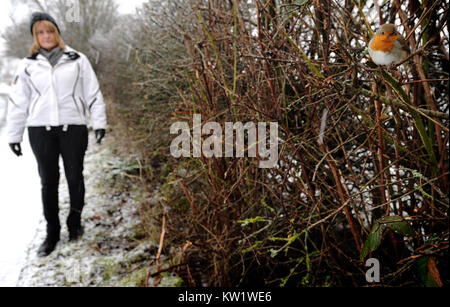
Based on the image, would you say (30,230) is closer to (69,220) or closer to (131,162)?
(69,220)

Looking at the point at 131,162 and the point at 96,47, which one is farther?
the point at 96,47

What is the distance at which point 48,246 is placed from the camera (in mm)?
2625

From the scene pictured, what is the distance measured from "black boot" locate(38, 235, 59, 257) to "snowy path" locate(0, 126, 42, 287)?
0.18 metres

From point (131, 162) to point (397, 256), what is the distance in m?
3.64

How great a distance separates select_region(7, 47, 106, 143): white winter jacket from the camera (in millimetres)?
2422

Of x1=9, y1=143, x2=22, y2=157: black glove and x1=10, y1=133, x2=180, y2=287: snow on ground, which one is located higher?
x1=9, y1=143, x2=22, y2=157: black glove

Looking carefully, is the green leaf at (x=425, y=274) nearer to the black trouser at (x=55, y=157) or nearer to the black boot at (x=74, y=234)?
the black trouser at (x=55, y=157)

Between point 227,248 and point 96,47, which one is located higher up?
point 96,47

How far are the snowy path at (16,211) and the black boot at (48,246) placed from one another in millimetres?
184

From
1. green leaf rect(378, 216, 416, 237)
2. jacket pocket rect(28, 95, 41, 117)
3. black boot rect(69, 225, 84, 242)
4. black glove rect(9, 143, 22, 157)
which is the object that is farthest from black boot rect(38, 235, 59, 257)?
green leaf rect(378, 216, 416, 237)

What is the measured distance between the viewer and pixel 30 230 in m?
3.19

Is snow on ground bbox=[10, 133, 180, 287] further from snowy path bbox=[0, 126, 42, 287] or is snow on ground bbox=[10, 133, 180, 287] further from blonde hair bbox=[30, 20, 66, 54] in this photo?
blonde hair bbox=[30, 20, 66, 54]

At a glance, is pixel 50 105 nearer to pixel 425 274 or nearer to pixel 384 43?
pixel 384 43
